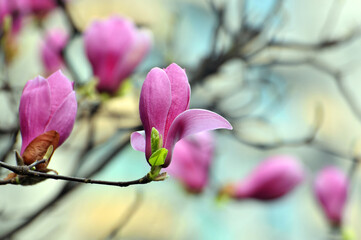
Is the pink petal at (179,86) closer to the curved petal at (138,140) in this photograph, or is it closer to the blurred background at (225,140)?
Result: the curved petal at (138,140)

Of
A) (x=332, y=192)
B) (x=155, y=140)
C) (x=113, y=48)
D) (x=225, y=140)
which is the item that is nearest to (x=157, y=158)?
(x=155, y=140)

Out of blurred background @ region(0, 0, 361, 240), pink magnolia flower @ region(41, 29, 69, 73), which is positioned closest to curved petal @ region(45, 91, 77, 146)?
pink magnolia flower @ region(41, 29, 69, 73)

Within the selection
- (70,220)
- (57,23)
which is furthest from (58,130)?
(57,23)

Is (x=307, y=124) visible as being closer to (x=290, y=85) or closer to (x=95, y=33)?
(x=290, y=85)

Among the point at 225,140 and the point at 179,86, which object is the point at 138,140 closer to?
the point at 179,86

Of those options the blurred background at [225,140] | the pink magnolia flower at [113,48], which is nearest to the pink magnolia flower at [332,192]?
the pink magnolia flower at [113,48]

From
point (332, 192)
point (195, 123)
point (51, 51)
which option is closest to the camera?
point (195, 123)
